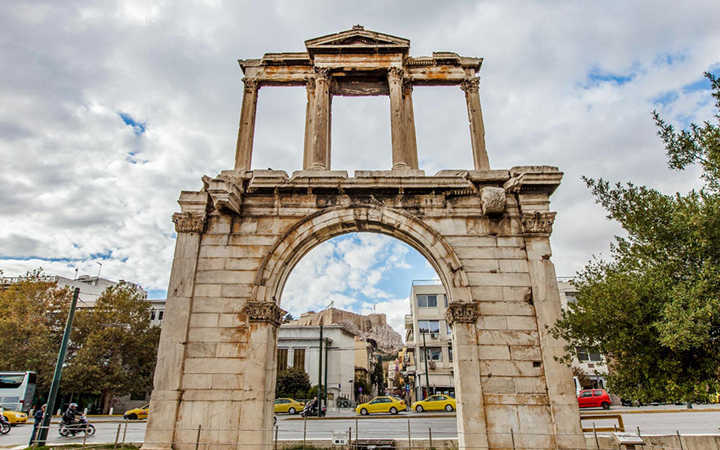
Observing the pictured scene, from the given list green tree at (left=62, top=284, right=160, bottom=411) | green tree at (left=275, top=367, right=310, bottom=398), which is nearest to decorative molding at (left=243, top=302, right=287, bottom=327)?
green tree at (left=62, top=284, right=160, bottom=411)

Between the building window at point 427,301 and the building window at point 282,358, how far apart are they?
1378cm

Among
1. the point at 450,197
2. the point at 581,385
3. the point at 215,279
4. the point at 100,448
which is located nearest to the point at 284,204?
the point at 215,279

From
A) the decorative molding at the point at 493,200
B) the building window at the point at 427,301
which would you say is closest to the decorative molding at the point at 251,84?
the decorative molding at the point at 493,200

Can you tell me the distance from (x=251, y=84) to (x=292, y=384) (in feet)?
94.6

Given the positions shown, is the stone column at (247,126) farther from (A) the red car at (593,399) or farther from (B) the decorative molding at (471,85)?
(A) the red car at (593,399)

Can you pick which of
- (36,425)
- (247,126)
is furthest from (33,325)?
(247,126)

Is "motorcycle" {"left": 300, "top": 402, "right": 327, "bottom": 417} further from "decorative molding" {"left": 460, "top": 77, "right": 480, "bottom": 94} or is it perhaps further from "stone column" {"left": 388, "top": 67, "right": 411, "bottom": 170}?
"decorative molding" {"left": 460, "top": 77, "right": 480, "bottom": 94}

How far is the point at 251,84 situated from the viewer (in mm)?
12961

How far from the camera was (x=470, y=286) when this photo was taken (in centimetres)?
1003

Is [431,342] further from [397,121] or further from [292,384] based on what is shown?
[397,121]

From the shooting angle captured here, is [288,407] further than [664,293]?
Yes

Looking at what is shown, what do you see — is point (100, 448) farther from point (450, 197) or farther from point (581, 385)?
point (581, 385)

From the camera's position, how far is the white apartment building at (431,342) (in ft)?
116

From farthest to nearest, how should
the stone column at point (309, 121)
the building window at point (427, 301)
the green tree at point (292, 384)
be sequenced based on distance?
the building window at point (427, 301) → the green tree at point (292, 384) → the stone column at point (309, 121)
